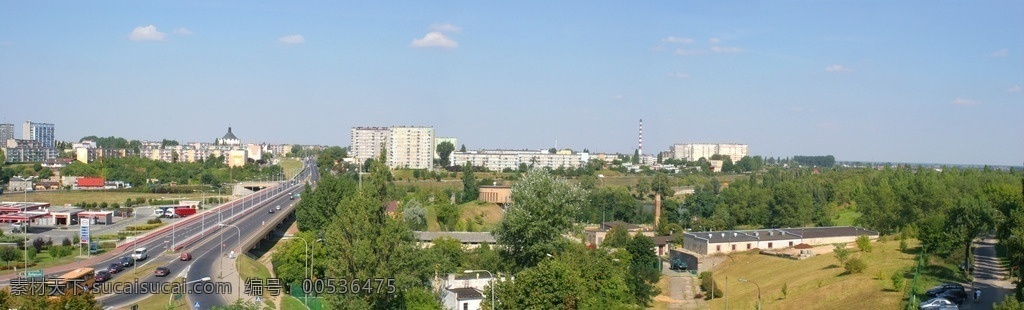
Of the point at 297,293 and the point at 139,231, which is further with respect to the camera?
the point at 139,231

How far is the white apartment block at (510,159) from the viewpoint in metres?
157

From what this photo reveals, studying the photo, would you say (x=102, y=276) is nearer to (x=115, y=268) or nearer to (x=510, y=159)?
(x=115, y=268)

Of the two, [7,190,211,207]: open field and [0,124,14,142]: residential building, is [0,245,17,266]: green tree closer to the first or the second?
[7,190,211,207]: open field

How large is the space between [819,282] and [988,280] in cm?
661

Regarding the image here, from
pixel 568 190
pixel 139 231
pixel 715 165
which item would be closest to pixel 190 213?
pixel 139 231

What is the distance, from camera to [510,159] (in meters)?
160

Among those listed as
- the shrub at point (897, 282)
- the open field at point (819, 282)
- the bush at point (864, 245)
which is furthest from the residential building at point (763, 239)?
the shrub at point (897, 282)

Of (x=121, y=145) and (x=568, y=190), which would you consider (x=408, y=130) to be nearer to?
(x=121, y=145)

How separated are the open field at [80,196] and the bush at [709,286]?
5971cm

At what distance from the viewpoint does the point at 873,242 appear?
4859 centimetres

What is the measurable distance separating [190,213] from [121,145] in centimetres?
13521

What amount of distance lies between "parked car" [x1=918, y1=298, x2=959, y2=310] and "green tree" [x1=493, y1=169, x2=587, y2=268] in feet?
40.1

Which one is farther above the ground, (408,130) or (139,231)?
(408,130)

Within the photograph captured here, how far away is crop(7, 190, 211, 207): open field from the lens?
78.1 meters
